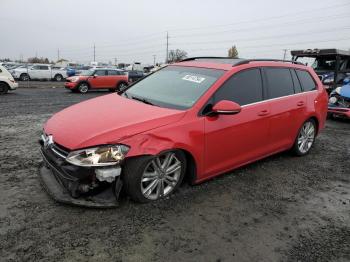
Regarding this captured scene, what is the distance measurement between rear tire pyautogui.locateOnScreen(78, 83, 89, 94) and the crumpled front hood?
52.1 ft

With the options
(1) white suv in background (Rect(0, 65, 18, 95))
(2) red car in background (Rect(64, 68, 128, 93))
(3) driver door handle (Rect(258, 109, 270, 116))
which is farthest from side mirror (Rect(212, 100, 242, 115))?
Answer: (2) red car in background (Rect(64, 68, 128, 93))

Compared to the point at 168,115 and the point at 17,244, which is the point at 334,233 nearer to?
the point at 168,115

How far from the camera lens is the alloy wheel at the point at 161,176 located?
3.75 m

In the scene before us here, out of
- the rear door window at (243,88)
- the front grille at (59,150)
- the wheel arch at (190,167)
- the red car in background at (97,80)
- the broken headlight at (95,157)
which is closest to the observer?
the broken headlight at (95,157)

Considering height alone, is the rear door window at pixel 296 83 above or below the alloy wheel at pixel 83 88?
above

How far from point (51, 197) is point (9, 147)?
2.68m

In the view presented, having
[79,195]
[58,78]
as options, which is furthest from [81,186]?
[58,78]

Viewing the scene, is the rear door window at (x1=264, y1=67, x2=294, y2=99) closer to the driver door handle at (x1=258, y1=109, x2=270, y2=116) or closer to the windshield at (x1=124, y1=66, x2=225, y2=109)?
the driver door handle at (x1=258, y1=109, x2=270, y2=116)

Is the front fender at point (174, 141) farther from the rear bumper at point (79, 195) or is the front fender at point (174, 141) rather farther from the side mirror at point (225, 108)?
the rear bumper at point (79, 195)

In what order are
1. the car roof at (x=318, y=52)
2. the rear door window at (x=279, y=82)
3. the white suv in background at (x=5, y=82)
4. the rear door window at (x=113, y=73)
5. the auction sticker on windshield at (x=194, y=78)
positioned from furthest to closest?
1. the rear door window at (x=113, y=73)
2. the white suv in background at (x=5, y=82)
3. the car roof at (x=318, y=52)
4. the rear door window at (x=279, y=82)
5. the auction sticker on windshield at (x=194, y=78)

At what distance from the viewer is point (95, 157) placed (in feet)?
11.2

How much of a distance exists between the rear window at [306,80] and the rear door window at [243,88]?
1.26m

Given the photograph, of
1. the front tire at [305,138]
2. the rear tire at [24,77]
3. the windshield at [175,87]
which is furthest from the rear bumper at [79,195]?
the rear tire at [24,77]

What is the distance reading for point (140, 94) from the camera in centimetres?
476
